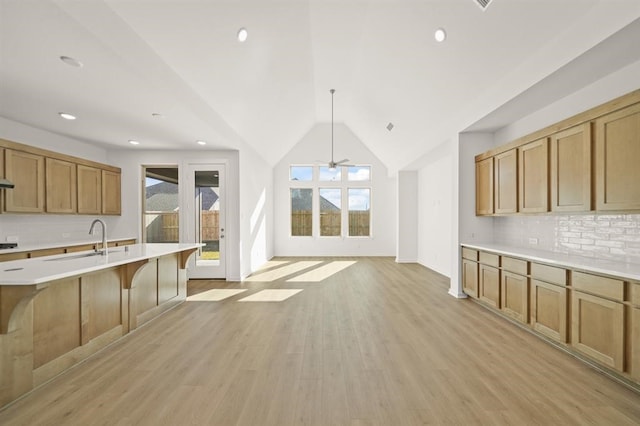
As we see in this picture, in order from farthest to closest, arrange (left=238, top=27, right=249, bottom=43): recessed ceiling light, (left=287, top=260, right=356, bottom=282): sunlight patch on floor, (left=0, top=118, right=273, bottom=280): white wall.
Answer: (left=287, top=260, right=356, bottom=282): sunlight patch on floor
(left=0, top=118, right=273, bottom=280): white wall
(left=238, top=27, right=249, bottom=43): recessed ceiling light

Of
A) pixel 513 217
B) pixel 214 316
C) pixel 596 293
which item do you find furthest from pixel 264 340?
pixel 513 217

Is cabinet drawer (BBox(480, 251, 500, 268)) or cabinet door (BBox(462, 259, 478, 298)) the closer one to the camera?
cabinet drawer (BBox(480, 251, 500, 268))

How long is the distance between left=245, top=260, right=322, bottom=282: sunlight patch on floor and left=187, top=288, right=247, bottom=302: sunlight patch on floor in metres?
0.80

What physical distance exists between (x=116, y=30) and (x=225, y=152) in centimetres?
356

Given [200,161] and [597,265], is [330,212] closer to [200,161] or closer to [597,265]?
[200,161]

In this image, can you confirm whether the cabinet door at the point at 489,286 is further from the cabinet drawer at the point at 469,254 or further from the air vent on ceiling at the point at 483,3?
the air vent on ceiling at the point at 483,3

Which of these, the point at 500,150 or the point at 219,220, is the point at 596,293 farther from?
the point at 219,220

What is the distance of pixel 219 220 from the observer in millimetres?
5840

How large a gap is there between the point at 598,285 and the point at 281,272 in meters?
5.41

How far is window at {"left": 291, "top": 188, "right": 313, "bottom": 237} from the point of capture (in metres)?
9.49

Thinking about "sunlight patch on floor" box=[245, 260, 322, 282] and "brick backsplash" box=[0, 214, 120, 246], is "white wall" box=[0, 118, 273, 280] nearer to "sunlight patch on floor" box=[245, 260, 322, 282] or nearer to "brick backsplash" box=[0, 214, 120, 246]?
"brick backsplash" box=[0, 214, 120, 246]

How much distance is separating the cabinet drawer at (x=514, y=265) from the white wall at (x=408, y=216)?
475 cm

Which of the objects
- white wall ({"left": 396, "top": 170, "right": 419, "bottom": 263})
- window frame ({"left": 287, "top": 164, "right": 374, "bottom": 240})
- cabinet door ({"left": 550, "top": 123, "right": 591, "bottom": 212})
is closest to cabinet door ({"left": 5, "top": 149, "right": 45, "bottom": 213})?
window frame ({"left": 287, "top": 164, "right": 374, "bottom": 240})

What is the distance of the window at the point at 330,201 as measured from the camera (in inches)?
371
